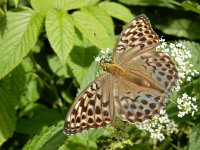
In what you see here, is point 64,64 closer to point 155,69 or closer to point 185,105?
point 155,69

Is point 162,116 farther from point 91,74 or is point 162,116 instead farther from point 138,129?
point 91,74

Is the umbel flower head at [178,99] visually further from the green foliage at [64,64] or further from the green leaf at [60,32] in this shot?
the green leaf at [60,32]

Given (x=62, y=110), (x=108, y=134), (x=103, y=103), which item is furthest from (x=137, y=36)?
(x=62, y=110)

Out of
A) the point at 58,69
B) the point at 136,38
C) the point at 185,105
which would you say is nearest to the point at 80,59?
the point at 58,69

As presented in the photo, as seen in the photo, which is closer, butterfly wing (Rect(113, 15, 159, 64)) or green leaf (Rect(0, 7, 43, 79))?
butterfly wing (Rect(113, 15, 159, 64))

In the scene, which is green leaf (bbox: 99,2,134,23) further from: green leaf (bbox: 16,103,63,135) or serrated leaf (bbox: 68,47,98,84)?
green leaf (bbox: 16,103,63,135)

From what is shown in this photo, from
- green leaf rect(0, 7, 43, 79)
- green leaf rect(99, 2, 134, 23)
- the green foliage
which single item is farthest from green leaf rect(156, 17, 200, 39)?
green leaf rect(0, 7, 43, 79)

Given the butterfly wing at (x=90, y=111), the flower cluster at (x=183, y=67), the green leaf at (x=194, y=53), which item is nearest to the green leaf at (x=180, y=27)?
the green leaf at (x=194, y=53)
